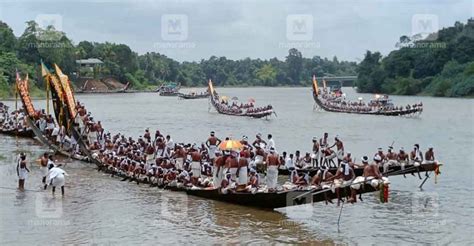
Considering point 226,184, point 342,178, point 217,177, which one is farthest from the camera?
point 217,177

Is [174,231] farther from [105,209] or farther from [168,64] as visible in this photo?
[168,64]

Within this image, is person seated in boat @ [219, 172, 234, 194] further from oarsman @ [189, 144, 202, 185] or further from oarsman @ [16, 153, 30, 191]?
oarsman @ [16, 153, 30, 191]

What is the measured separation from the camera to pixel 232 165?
18.3m

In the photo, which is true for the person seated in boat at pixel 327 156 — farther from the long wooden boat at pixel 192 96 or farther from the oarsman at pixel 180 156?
the long wooden boat at pixel 192 96

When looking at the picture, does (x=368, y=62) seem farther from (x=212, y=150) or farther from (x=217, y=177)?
(x=217, y=177)

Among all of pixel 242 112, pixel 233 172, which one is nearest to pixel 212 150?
pixel 233 172

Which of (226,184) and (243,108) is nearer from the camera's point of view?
(226,184)

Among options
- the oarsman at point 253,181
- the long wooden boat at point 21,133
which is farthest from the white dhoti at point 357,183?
the long wooden boat at point 21,133

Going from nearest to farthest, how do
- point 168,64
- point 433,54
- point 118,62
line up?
1. point 433,54
2. point 118,62
3. point 168,64

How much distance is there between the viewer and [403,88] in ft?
350

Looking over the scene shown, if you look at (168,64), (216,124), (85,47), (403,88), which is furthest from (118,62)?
(216,124)

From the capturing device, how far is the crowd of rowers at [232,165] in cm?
1664

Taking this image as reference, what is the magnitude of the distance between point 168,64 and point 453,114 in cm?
11531

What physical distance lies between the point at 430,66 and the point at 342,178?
9245 centimetres
